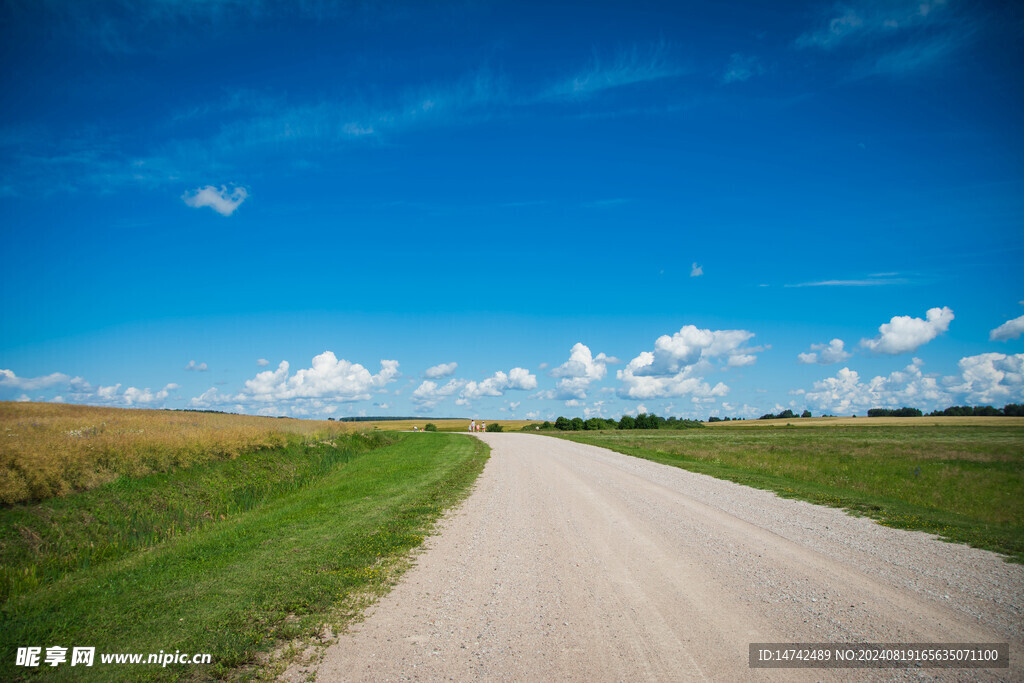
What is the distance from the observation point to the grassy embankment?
579 cm

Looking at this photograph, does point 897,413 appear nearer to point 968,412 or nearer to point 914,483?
point 968,412

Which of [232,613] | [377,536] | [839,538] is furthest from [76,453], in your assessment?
[839,538]

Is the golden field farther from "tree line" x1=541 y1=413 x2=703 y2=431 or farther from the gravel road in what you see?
"tree line" x1=541 y1=413 x2=703 y2=431

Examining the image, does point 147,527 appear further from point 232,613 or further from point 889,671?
point 889,671

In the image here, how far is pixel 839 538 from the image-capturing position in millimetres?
10219

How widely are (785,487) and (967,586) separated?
36.2 feet

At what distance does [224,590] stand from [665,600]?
6373 millimetres

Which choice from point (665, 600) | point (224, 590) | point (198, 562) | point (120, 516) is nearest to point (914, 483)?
point (665, 600)

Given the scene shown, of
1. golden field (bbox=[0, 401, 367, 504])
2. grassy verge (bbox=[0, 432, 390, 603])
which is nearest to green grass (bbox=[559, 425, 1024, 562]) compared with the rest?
grassy verge (bbox=[0, 432, 390, 603])

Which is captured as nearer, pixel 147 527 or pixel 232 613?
pixel 232 613

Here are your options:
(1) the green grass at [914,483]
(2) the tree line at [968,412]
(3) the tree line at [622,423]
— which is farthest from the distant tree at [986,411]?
(1) the green grass at [914,483]

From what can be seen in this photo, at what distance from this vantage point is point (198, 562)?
8.85 metres

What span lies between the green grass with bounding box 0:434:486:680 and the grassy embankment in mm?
24

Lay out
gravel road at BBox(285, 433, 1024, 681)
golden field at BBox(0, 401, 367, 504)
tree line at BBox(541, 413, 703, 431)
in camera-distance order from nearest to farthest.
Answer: gravel road at BBox(285, 433, 1024, 681), golden field at BBox(0, 401, 367, 504), tree line at BBox(541, 413, 703, 431)
